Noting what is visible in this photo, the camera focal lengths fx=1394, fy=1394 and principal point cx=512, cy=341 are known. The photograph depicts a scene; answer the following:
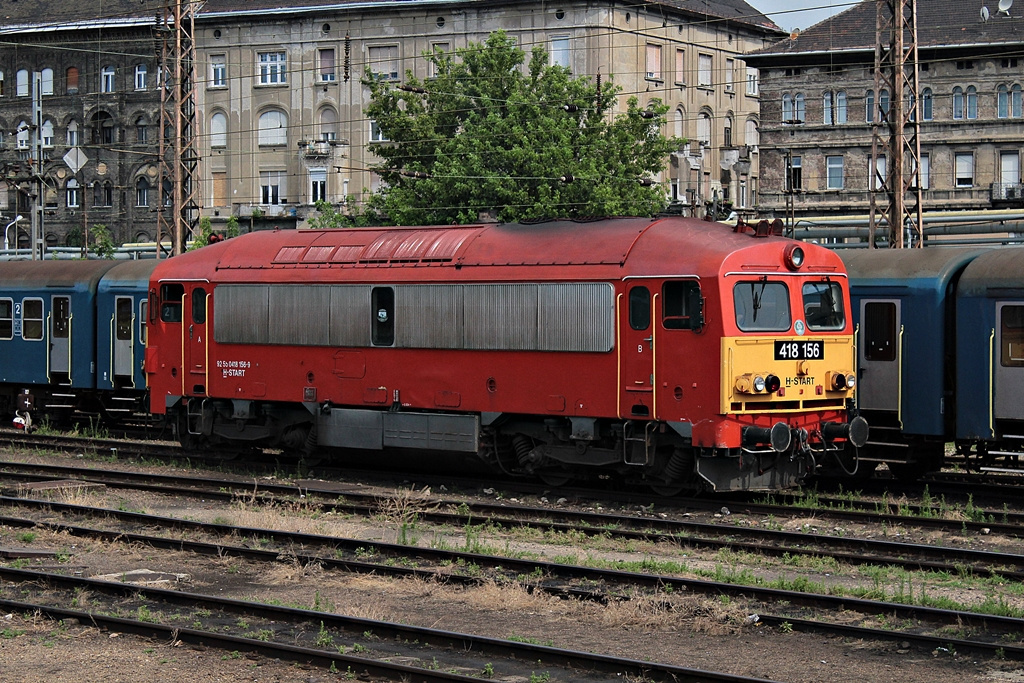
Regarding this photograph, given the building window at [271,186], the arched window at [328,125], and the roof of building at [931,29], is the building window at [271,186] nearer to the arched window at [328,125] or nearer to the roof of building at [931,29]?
the arched window at [328,125]

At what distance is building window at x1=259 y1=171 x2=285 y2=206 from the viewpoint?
238 feet

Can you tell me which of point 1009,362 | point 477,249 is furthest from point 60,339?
point 1009,362

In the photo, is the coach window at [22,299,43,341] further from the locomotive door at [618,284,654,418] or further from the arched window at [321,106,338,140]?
the arched window at [321,106,338,140]

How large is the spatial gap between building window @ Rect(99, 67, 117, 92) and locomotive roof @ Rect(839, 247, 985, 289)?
2610 inches

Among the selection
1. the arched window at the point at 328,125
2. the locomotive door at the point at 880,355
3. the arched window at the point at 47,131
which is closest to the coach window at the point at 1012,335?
the locomotive door at the point at 880,355

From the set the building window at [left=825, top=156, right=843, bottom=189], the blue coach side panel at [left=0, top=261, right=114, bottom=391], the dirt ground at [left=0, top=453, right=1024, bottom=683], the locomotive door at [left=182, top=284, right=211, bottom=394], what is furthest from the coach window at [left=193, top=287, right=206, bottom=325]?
the building window at [left=825, top=156, right=843, bottom=189]

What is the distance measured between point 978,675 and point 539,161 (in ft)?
130

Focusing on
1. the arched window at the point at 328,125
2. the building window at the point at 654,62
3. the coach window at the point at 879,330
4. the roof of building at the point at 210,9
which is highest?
the roof of building at the point at 210,9

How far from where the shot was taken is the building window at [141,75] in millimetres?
77625

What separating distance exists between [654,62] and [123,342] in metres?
46.2

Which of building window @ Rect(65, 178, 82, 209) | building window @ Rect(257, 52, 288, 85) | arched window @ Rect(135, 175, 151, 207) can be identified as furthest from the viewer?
building window @ Rect(65, 178, 82, 209)

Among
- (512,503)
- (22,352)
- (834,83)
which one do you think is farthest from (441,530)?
(834,83)

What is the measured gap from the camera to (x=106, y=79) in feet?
260

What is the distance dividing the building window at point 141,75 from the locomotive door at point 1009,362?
219 ft
